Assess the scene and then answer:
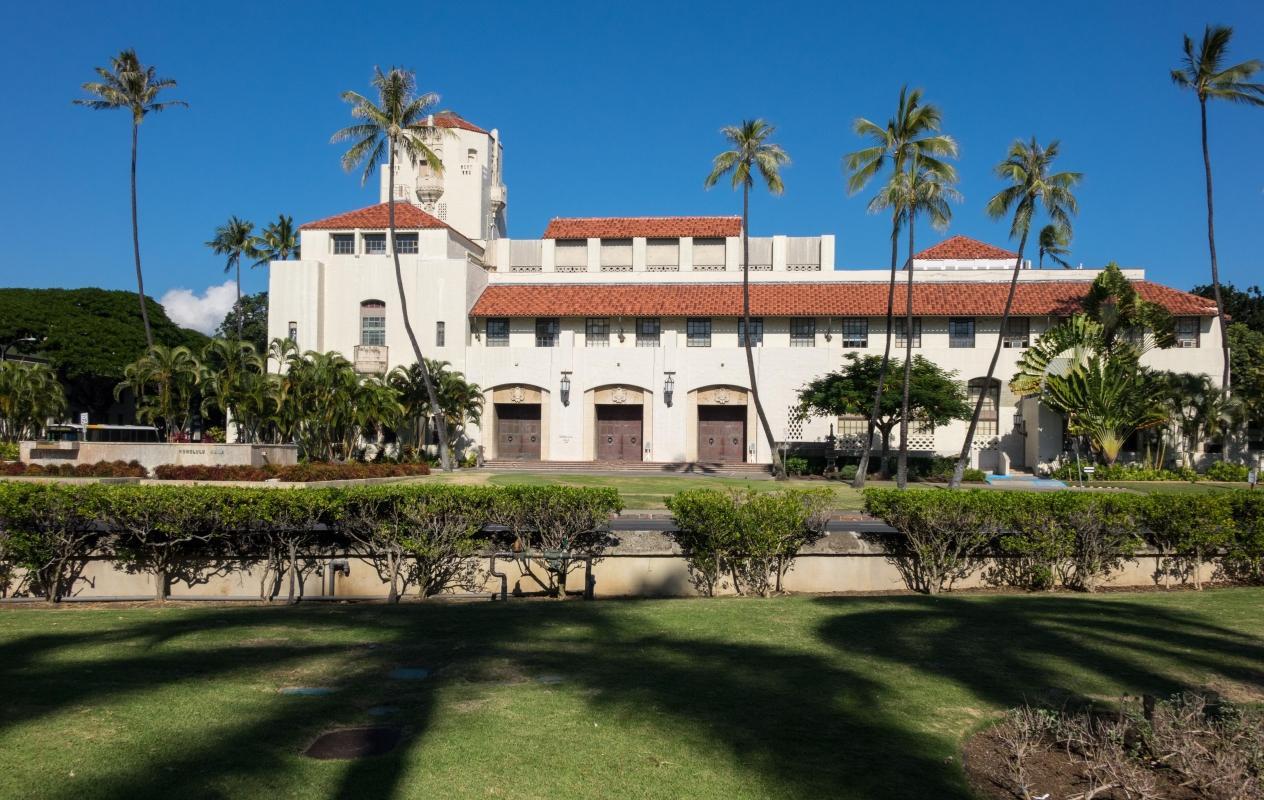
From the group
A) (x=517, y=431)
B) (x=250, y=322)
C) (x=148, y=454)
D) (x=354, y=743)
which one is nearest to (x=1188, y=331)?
(x=517, y=431)

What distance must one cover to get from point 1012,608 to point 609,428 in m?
35.3

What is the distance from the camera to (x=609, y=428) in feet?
155

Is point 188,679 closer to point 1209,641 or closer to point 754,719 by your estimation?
point 754,719

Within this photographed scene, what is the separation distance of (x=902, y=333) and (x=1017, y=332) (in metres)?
5.21

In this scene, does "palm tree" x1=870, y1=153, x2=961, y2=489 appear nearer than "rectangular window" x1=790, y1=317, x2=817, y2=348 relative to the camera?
Yes

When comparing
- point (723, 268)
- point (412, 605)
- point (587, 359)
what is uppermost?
point (723, 268)

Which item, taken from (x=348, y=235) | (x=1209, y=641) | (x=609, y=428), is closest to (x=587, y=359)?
(x=609, y=428)

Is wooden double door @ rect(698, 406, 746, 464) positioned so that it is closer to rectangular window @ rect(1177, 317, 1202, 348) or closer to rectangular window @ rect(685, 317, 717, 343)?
rectangular window @ rect(685, 317, 717, 343)

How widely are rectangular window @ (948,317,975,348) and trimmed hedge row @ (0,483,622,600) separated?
3383 cm

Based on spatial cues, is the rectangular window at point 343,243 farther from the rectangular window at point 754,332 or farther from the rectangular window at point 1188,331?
the rectangular window at point 1188,331

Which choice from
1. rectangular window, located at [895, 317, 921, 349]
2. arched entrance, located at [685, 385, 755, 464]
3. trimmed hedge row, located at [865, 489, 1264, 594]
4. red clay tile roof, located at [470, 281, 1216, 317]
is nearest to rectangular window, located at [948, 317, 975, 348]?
red clay tile roof, located at [470, 281, 1216, 317]

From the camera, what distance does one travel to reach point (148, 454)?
106ft

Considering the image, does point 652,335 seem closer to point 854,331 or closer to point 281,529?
point 854,331

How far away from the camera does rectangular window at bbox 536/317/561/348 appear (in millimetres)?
47781
